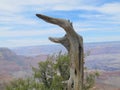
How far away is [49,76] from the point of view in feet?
108

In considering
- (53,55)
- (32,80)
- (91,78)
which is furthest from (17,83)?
(91,78)

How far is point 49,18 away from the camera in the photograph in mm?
13102

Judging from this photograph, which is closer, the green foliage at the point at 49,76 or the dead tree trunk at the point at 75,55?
the dead tree trunk at the point at 75,55

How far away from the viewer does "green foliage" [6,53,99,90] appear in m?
30.9

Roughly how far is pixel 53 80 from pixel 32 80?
3.53m

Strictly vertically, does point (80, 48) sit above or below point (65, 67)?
above

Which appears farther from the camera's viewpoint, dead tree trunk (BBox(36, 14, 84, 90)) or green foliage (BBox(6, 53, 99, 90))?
green foliage (BBox(6, 53, 99, 90))

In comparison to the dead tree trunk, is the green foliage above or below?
below

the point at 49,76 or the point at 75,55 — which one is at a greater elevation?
the point at 75,55

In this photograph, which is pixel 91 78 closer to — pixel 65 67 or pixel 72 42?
pixel 65 67

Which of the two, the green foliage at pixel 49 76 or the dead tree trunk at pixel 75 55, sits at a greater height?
the dead tree trunk at pixel 75 55

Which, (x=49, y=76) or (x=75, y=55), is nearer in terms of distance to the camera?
(x=75, y=55)

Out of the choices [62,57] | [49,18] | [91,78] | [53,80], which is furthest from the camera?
[91,78]

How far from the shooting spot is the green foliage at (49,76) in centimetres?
3086
